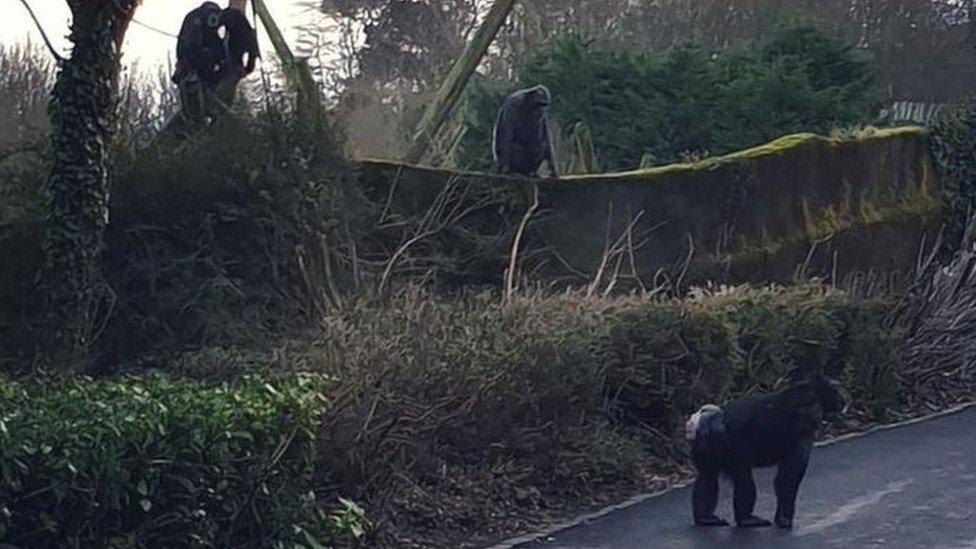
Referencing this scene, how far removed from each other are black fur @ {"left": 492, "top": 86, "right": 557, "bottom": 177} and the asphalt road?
534cm

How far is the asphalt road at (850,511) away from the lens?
11250 millimetres

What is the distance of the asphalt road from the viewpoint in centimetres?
1125

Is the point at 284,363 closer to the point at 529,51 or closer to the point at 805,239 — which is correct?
the point at 805,239

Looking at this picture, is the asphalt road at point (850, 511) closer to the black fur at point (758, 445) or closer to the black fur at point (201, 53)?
the black fur at point (758, 445)

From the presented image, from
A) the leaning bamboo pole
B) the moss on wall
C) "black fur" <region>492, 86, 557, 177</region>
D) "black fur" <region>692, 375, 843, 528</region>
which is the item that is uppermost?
the leaning bamboo pole

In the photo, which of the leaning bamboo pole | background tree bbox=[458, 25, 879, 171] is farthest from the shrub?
the leaning bamboo pole

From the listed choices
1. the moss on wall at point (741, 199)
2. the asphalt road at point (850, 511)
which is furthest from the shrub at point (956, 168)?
the asphalt road at point (850, 511)

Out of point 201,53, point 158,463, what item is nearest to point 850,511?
point 158,463

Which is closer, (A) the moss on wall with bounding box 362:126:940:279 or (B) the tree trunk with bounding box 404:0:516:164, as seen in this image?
(A) the moss on wall with bounding box 362:126:940:279

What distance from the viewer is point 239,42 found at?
16.9 metres

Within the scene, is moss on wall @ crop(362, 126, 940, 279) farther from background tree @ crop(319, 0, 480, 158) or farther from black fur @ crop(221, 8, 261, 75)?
background tree @ crop(319, 0, 480, 158)

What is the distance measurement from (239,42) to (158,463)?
8.92 metres

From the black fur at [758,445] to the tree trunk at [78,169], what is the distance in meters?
5.19

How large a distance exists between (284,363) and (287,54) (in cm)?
929
